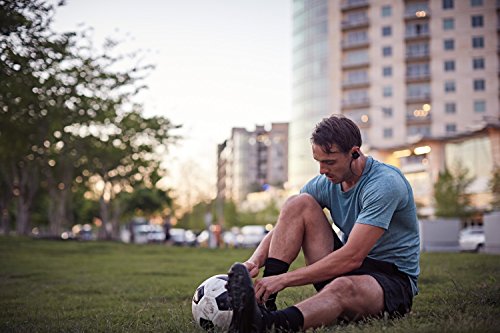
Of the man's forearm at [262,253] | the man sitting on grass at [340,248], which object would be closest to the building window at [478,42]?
the man sitting on grass at [340,248]

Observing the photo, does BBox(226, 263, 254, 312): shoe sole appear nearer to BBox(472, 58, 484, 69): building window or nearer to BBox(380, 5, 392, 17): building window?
BBox(472, 58, 484, 69): building window

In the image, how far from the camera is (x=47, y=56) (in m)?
12.3

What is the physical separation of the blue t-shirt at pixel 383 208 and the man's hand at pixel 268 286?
632 mm

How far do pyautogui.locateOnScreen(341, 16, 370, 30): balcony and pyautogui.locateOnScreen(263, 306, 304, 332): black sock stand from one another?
83608 mm

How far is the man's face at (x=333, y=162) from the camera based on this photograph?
13.7ft

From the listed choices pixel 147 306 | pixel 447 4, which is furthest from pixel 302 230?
pixel 447 4

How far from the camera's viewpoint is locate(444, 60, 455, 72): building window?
270ft

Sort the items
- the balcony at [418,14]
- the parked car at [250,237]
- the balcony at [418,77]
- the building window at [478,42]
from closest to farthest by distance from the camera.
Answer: the parked car at [250,237] → the building window at [478,42] → the balcony at [418,14] → the balcony at [418,77]

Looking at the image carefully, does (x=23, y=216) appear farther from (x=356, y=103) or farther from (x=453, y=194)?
(x=356, y=103)

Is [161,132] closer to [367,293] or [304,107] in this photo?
[367,293]

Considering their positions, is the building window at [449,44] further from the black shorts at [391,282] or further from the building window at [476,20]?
the black shorts at [391,282]

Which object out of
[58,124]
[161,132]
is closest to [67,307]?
[58,124]

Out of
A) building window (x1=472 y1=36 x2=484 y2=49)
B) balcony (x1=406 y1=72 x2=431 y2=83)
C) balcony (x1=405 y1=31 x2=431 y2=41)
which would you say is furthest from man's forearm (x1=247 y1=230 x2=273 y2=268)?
building window (x1=472 y1=36 x2=484 y2=49)

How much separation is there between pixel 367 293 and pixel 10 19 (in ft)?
29.2
